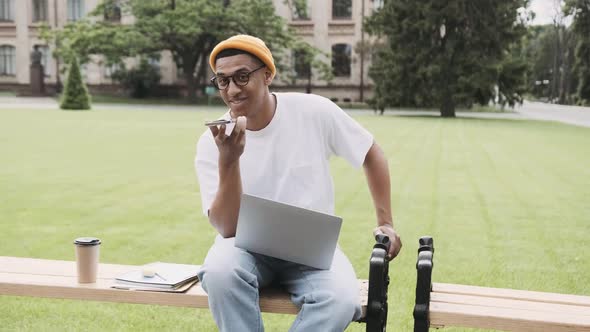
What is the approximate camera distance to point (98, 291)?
3.06 meters

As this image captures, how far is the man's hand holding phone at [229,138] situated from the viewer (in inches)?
105

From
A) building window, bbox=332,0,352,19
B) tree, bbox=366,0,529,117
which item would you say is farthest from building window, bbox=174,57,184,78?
tree, bbox=366,0,529,117

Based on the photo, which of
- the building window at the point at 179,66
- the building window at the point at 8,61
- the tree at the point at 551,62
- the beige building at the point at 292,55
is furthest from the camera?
the building window at the point at 8,61

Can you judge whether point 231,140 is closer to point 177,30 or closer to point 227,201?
point 227,201

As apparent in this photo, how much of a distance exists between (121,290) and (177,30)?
1459 inches

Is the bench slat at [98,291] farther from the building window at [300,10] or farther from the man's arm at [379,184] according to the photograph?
the building window at [300,10]

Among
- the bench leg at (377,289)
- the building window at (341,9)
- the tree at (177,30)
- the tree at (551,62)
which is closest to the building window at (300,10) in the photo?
the building window at (341,9)

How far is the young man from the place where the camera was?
274 centimetres

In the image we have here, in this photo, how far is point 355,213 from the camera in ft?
24.3

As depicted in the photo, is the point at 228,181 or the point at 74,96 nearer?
the point at 228,181

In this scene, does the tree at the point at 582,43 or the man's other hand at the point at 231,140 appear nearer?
the man's other hand at the point at 231,140

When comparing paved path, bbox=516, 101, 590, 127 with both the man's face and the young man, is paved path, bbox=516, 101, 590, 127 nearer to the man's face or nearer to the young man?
the young man

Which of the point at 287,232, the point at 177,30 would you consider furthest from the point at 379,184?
the point at 177,30

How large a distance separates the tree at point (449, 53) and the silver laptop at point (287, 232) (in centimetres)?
2939
